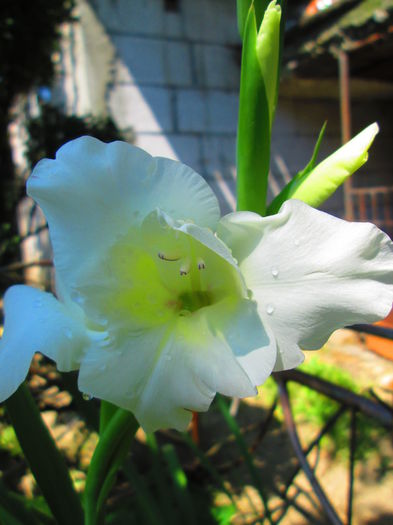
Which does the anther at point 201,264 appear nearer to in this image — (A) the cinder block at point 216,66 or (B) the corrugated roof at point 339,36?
(B) the corrugated roof at point 339,36

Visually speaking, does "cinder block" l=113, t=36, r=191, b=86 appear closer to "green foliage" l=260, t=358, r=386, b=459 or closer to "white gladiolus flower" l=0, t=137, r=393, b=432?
"green foliage" l=260, t=358, r=386, b=459

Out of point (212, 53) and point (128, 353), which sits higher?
point (212, 53)

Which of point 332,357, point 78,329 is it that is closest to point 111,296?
point 78,329

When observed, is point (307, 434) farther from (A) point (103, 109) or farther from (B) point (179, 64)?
(B) point (179, 64)

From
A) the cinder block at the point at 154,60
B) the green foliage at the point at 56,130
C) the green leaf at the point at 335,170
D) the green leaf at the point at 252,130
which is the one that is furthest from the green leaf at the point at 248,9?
the cinder block at the point at 154,60

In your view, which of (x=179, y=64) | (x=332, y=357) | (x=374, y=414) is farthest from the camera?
(x=179, y=64)

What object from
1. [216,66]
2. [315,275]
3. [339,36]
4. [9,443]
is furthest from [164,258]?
[216,66]

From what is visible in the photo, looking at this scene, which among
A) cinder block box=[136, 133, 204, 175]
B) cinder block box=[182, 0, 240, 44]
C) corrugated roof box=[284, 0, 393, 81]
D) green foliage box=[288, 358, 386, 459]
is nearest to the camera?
green foliage box=[288, 358, 386, 459]

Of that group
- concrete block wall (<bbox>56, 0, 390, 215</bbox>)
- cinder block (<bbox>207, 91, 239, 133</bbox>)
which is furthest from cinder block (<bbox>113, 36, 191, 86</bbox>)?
cinder block (<bbox>207, 91, 239, 133</bbox>)
